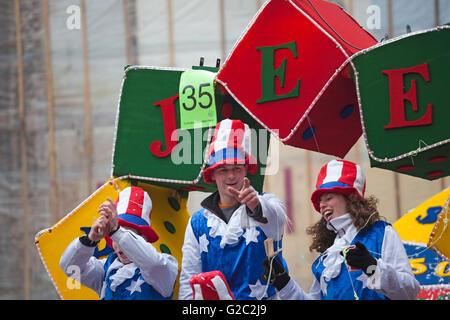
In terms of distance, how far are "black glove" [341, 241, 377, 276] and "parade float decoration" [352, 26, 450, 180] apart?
0.56 meters

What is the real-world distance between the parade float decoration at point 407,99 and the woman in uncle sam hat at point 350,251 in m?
0.20

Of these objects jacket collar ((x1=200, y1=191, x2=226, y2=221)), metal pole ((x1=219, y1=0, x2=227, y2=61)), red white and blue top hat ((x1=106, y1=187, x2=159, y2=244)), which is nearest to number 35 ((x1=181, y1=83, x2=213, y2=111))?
red white and blue top hat ((x1=106, y1=187, x2=159, y2=244))

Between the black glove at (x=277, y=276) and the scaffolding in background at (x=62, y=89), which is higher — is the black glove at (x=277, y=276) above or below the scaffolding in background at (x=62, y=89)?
below

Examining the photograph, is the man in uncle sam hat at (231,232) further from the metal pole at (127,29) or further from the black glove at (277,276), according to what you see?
the metal pole at (127,29)

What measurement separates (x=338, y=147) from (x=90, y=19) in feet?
8.21

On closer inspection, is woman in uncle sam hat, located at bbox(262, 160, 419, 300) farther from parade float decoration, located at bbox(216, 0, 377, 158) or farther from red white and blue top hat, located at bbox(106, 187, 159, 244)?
red white and blue top hat, located at bbox(106, 187, 159, 244)

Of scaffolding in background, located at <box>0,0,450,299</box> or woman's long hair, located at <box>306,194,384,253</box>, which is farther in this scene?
scaffolding in background, located at <box>0,0,450,299</box>

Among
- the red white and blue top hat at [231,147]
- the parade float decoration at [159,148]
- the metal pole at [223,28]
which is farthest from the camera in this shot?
the metal pole at [223,28]

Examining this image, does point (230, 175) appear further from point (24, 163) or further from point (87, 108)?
point (24, 163)

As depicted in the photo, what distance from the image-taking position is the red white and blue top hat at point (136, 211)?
2.67 metres

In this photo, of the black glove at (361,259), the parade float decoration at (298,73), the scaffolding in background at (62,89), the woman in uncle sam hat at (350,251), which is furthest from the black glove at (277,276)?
the scaffolding in background at (62,89)

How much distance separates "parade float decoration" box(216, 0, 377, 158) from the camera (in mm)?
2469

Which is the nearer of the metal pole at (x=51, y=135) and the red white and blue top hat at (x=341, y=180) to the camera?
the red white and blue top hat at (x=341, y=180)

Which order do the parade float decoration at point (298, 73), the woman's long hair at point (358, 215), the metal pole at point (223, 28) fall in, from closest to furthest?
1. the woman's long hair at point (358, 215)
2. the parade float decoration at point (298, 73)
3. the metal pole at point (223, 28)
